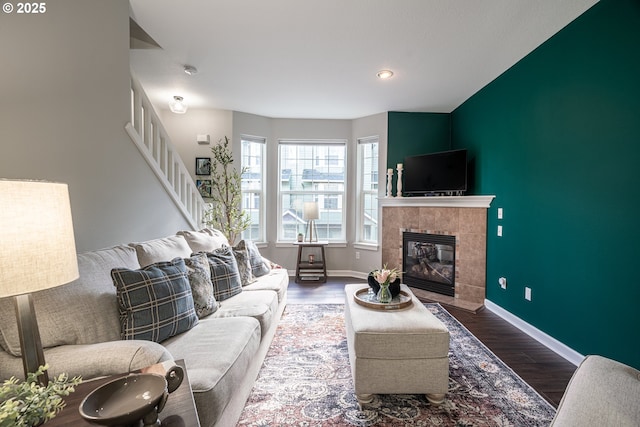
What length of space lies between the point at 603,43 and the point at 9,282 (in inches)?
135

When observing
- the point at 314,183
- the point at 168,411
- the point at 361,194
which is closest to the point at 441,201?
the point at 361,194

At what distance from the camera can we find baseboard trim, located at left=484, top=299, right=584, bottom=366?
2223 mm

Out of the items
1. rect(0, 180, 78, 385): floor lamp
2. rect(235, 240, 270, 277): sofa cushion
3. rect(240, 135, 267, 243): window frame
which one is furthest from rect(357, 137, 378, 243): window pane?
rect(0, 180, 78, 385): floor lamp

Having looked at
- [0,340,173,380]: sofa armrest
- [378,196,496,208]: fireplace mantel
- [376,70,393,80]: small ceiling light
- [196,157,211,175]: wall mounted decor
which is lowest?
[0,340,173,380]: sofa armrest

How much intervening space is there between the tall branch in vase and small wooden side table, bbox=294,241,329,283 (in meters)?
1.05

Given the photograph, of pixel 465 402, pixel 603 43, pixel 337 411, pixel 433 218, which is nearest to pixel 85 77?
pixel 337 411

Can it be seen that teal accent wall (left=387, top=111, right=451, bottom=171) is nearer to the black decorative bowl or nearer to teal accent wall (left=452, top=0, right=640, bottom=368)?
teal accent wall (left=452, top=0, right=640, bottom=368)

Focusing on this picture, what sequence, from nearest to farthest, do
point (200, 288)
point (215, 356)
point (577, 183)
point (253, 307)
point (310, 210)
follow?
point (215, 356), point (200, 288), point (253, 307), point (577, 183), point (310, 210)

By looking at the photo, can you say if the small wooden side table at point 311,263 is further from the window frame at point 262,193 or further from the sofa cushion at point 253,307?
the sofa cushion at point 253,307

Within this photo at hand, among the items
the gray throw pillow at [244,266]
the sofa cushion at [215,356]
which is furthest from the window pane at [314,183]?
the sofa cushion at [215,356]

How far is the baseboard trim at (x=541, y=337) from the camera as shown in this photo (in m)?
2.22

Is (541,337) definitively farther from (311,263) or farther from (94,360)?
(94,360)

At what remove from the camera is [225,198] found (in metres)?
4.35

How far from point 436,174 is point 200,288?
3.34m
